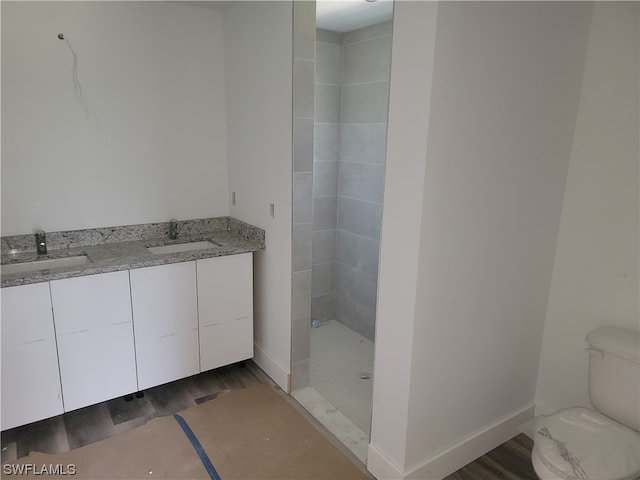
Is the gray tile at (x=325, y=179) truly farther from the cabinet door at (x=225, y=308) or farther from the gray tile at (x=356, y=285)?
the cabinet door at (x=225, y=308)

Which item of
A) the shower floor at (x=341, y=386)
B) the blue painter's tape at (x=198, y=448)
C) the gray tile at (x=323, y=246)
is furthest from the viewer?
the gray tile at (x=323, y=246)

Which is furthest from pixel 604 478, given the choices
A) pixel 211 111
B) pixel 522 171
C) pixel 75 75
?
pixel 75 75

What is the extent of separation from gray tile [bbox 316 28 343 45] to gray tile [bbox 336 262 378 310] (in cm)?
178

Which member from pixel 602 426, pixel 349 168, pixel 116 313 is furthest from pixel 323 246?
pixel 602 426

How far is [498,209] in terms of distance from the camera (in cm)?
197

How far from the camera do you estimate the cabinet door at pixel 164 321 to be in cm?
250

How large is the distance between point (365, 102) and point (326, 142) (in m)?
0.44

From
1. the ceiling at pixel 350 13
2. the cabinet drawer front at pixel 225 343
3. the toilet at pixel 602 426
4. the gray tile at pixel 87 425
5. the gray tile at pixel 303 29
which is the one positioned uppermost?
the ceiling at pixel 350 13

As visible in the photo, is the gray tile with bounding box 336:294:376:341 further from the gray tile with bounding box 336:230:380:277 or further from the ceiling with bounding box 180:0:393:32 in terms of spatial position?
the ceiling with bounding box 180:0:393:32

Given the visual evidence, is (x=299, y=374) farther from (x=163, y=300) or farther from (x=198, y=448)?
(x=163, y=300)

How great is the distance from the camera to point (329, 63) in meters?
3.37

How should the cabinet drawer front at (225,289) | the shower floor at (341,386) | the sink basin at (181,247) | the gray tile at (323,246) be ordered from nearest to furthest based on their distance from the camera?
1. the shower floor at (341,386)
2. the cabinet drawer front at (225,289)
3. the sink basin at (181,247)
4. the gray tile at (323,246)

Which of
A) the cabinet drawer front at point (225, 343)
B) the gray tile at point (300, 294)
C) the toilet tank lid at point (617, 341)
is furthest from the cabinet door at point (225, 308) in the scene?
the toilet tank lid at point (617, 341)

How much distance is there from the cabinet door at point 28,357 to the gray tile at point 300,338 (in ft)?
4.22
